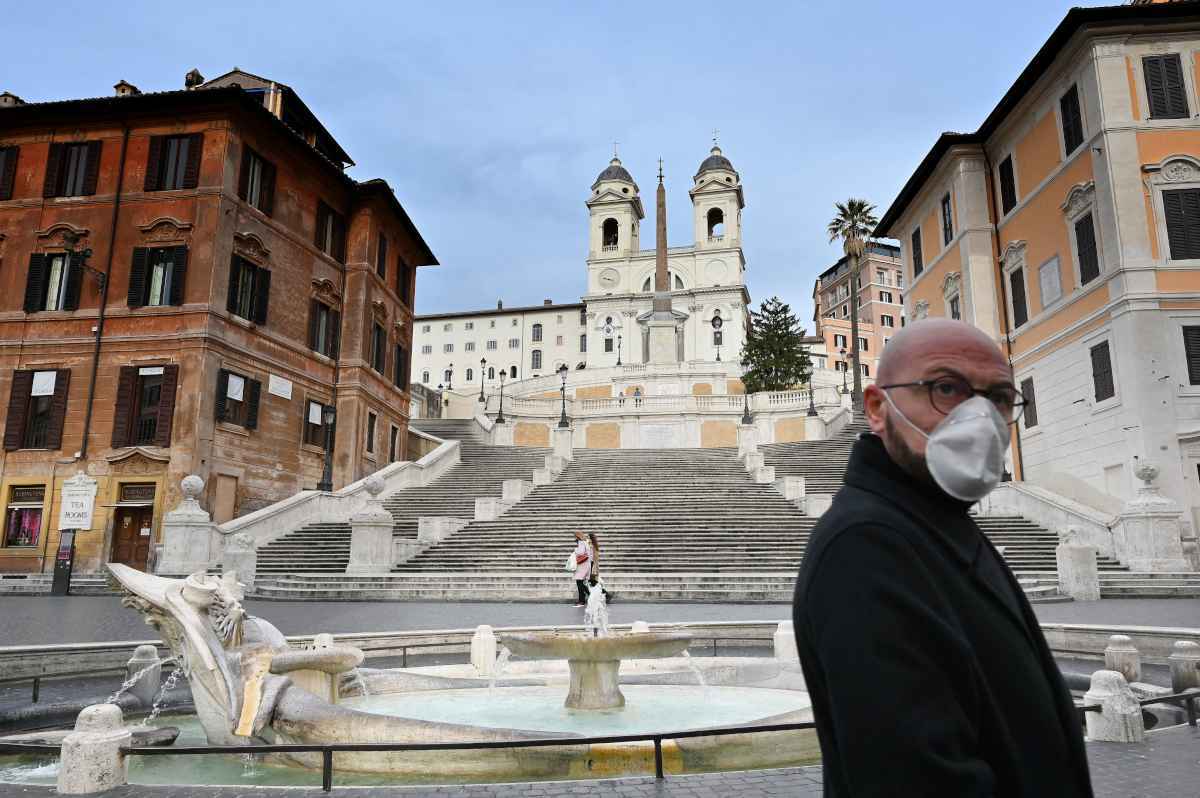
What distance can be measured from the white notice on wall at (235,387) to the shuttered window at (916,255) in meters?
→ 28.2

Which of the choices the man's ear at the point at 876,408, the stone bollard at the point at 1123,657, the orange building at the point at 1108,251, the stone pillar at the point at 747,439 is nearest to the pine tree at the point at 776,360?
the stone pillar at the point at 747,439

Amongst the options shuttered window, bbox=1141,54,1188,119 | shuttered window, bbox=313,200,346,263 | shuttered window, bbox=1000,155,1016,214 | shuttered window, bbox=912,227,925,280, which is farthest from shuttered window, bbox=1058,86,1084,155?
shuttered window, bbox=313,200,346,263

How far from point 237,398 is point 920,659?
27798 mm

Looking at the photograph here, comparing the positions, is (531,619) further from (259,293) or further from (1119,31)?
(1119,31)

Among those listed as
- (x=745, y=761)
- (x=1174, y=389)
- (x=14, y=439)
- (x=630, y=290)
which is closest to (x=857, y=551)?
(x=745, y=761)

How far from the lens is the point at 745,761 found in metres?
5.61

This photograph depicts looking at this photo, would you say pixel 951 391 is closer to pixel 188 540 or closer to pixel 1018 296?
pixel 188 540

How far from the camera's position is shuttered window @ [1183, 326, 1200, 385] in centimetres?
2120

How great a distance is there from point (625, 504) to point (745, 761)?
20.4 meters

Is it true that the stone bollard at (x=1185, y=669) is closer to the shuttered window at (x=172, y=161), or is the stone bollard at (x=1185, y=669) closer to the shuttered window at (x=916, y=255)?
the shuttered window at (x=172, y=161)

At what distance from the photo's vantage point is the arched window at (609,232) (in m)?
96.1

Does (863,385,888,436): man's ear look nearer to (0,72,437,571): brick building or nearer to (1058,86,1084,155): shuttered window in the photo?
(0,72,437,571): brick building

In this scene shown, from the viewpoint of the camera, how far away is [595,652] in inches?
293

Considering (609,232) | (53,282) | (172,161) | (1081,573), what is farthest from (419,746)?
(609,232)
